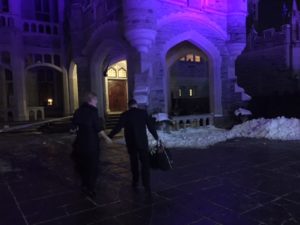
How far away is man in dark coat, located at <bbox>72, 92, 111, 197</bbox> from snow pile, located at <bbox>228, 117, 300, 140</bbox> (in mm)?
7046

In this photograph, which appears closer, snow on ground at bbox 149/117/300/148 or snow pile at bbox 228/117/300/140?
snow on ground at bbox 149/117/300/148

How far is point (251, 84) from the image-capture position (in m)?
22.8

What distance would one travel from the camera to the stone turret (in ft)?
35.4

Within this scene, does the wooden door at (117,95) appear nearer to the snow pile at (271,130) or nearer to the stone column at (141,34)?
the stone column at (141,34)

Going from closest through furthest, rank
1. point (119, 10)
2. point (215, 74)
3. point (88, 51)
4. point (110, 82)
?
1. point (119, 10)
2. point (215, 74)
3. point (88, 51)
4. point (110, 82)

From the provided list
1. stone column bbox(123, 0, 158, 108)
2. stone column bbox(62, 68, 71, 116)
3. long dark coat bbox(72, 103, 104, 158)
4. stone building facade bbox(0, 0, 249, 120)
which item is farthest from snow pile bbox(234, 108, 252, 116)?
stone column bbox(62, 68, 71, 116)

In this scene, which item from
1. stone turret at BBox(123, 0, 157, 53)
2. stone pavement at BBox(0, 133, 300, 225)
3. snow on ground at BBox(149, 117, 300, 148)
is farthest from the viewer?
stone turret at BBox(123, 0, 157, 53)

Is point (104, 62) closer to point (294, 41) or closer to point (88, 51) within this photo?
point (88, 51)

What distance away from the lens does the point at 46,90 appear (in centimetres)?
1959

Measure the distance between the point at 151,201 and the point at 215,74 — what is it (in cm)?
1016

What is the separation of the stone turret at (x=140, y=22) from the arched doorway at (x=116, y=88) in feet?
22.4

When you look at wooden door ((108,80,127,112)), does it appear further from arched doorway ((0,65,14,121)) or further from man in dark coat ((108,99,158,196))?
man in dark coat ((108,99,158,196))

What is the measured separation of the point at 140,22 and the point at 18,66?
896 centimetres

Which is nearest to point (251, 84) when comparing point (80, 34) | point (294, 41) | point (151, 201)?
point (294, 41)
